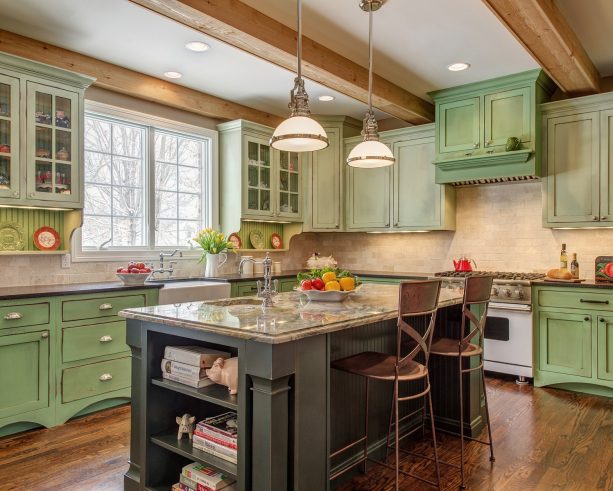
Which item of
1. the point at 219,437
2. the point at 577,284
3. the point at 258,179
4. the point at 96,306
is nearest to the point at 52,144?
the point at 96,306

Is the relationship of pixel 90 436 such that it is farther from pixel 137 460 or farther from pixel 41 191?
pixel 41 191

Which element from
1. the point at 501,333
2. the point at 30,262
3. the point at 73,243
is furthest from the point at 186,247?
the point at 501,333

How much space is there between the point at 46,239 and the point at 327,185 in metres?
3.10

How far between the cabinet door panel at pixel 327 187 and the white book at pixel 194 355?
362 cm

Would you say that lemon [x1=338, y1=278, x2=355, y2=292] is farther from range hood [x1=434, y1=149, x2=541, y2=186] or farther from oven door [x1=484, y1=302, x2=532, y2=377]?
range hood [x1=434, y1=149, x2=541, y2=186]

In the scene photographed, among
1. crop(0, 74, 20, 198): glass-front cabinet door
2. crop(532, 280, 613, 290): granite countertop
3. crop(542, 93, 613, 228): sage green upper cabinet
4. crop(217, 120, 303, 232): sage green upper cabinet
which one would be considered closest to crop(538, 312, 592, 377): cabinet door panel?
crop(532, 280, 613, 290): granite countertop

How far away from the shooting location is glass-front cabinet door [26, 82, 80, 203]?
11.2 feet

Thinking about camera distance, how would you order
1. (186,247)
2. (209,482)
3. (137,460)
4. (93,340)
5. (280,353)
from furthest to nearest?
(186,247), (93,340), (137,460), (209,482), (280,353)

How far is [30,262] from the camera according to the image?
3.71 m

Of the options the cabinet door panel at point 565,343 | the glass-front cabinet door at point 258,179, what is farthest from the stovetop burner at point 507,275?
the glass-front cabinet door at point 258,179

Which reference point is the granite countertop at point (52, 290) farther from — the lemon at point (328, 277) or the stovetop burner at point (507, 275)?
the stovetop burner at point (507, 275)

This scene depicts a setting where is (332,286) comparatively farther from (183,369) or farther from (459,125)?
(459,125)

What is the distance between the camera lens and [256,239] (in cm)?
556

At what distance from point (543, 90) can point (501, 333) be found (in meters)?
2.30
